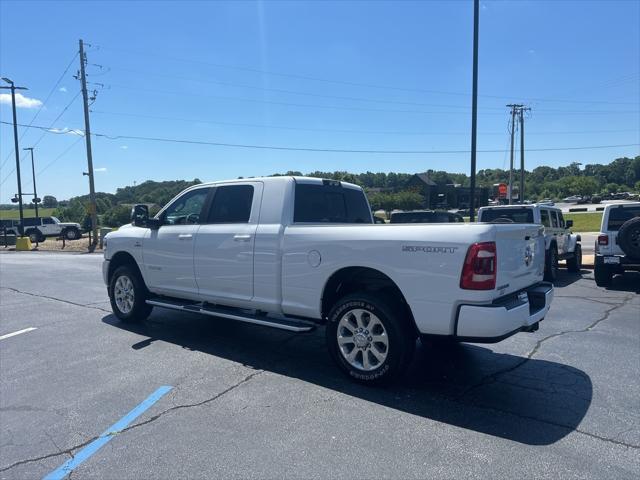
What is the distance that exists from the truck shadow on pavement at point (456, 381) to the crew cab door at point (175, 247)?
69cm

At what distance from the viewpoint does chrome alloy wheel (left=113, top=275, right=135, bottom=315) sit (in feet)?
22.9

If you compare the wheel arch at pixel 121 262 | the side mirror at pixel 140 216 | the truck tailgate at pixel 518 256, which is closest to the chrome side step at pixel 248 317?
the wheel arch at pixel 121 262

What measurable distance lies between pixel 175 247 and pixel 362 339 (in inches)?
117

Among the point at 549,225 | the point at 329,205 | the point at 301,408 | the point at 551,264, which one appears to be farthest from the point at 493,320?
the point at 549,225

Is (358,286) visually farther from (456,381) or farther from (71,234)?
(71,234)

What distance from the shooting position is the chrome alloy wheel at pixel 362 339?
4.37 meters

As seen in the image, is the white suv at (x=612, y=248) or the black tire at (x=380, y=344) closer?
the black tire at (x=380, y=344)

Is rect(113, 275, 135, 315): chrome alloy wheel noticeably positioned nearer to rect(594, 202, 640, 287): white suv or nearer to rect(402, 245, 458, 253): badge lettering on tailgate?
rect(402, 245, 458, 253): badge lettering on tailgate

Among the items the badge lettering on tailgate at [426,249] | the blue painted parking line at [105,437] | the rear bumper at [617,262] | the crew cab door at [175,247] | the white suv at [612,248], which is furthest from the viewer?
the white suv at [612,248]

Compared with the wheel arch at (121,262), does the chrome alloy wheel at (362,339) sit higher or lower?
lower

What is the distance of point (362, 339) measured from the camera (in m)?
4.46

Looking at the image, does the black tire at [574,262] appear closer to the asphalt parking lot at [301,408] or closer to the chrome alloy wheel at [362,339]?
the asphalt parking lot at [301,408]

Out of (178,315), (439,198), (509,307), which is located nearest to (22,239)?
(439,198)

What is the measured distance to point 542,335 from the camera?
6.23 m
